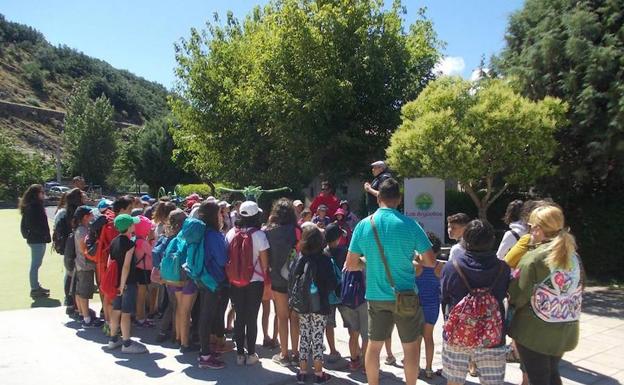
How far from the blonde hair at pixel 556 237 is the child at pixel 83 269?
5.38m

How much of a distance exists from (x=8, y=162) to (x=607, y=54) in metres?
43.5

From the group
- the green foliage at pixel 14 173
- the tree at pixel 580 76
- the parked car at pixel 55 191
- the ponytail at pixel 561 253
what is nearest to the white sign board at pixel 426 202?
the tree at pixel 580 76

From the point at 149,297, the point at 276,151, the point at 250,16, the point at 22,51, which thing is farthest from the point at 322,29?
the point at 22,51

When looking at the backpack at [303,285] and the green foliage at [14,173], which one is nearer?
the backpack at [303,285]

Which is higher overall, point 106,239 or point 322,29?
point 322,29

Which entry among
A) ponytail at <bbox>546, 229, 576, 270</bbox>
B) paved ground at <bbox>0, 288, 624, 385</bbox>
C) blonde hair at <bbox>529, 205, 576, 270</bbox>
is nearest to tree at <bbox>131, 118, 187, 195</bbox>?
paved ground at <bbox>0, 288, 624, 385</bbox>

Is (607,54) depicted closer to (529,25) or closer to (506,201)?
(529,25)

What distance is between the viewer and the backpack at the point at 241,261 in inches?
212

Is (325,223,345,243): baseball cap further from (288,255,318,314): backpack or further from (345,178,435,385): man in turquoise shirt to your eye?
(345,178,435,385): man in turquoise shirt

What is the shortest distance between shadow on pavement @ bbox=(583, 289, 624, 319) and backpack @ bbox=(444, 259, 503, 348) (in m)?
5.39

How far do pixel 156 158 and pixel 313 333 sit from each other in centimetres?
3477

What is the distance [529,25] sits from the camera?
484 inches

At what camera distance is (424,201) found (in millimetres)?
12383

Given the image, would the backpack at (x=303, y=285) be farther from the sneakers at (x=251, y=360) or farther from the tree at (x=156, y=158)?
the tree at (x=156, y=158)
